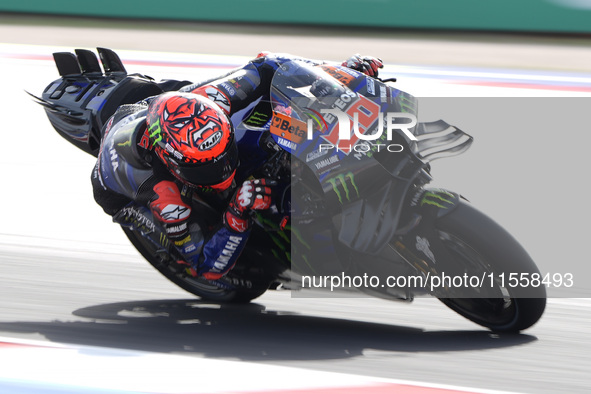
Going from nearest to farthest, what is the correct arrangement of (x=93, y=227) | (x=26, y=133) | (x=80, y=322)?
(x=80, y=322)
(x=93, y=227)
(x=26, y=133)

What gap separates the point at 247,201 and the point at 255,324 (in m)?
0.83

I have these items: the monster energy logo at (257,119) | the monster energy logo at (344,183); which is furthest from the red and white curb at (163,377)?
the monster energy logo at (257,119)

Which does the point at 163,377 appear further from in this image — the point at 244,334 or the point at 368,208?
the point at 368,208

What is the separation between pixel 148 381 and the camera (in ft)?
11.4

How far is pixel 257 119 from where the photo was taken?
418 centimetres

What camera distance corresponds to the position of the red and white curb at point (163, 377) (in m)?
3.42

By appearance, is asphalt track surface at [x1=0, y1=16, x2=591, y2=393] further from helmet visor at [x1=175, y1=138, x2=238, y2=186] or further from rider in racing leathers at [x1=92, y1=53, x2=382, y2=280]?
helmet visor at [x1=175, y1=138, x2=238, y2=186]

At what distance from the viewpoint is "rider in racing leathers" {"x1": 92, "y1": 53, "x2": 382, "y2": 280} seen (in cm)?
373

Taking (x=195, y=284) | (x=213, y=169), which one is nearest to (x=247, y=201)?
(x=213, y=169)

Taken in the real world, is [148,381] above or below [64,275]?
below

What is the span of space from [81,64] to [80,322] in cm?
154

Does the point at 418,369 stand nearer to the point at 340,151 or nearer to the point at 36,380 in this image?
the point at 340,151

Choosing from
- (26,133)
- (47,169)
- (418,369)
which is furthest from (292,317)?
(26,133)

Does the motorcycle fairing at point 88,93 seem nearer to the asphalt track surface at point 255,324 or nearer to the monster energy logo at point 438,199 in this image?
the asphalt track surface at point 255,324
